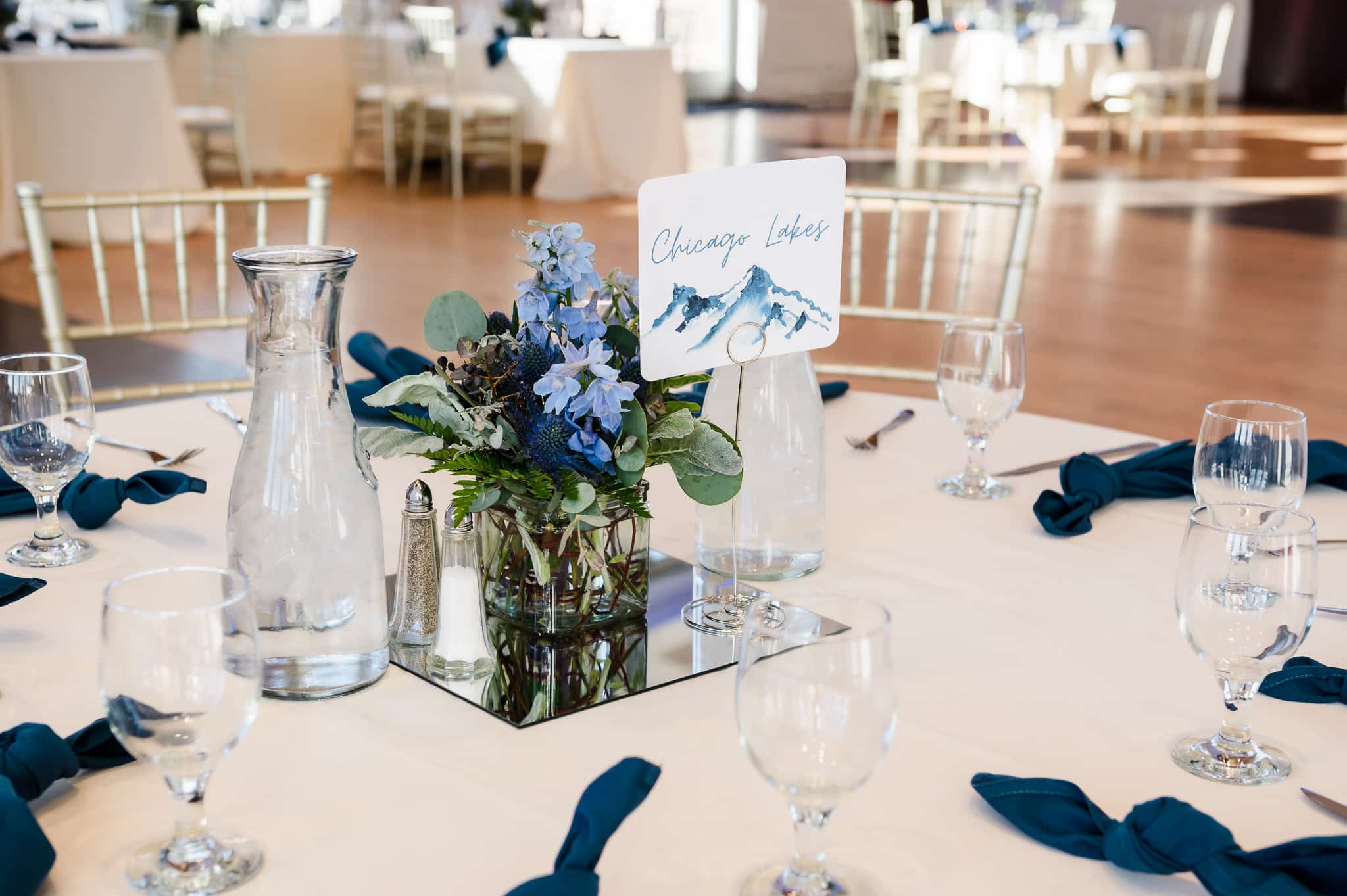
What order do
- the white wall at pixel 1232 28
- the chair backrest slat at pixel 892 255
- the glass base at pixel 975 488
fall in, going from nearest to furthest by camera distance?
the glass base at pixel 975 488
the chair backrest slat at pixel 892 255
the white wall at pixel 1232 28

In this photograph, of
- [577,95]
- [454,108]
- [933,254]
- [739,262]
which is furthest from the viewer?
[454,108]

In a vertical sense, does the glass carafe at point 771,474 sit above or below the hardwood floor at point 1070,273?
above

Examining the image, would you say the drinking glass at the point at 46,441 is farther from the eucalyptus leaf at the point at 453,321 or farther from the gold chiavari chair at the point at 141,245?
the gold chiavari chair at the point at 141,245

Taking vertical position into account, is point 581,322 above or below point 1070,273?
above

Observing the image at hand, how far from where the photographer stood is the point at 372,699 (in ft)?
2.74

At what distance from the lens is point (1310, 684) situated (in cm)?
88

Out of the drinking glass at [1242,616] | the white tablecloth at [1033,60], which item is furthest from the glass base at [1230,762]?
the white tablecloth at [1033,60]

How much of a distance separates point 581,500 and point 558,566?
85 millimetres

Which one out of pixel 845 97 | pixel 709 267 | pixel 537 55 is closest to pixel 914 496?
pixel 709 267

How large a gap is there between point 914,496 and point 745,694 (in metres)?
0.71

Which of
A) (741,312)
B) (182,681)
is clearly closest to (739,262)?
(741,312)

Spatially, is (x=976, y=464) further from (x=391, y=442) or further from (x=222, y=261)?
(x=222, y=261)

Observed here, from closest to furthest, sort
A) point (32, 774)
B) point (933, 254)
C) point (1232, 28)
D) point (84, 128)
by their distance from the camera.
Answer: point (32, 774) → point (933, 254) → point (84, 128) → point (1232, 28)

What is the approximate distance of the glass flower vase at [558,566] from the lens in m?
0.86
